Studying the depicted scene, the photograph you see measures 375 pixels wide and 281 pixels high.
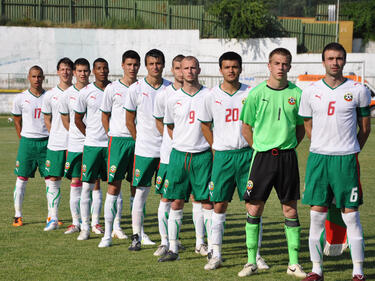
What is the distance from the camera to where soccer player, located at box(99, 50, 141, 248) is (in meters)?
8.56

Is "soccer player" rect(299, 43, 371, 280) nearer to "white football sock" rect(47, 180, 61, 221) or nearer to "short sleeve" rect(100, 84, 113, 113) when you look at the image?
"short sleeve" rect(100, 84, 113, 113)

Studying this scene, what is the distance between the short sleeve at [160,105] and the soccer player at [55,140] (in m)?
2.16

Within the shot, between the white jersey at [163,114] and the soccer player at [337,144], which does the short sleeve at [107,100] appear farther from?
the soccer player at [337,144]

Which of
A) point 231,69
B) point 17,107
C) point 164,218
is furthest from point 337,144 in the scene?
point 17,107

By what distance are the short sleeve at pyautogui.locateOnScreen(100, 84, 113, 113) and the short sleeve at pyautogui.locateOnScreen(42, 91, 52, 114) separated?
4.75 feet

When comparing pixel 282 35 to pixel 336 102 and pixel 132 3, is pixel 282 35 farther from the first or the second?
pixel 336 102

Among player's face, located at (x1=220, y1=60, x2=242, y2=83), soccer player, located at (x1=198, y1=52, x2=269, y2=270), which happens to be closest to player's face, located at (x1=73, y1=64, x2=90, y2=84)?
soccer player, located at (x1=198, y1=52, x2=269, y2=270)

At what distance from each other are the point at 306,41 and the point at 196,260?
1740 inches

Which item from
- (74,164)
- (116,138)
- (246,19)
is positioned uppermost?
(246,19)

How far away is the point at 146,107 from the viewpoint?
27.5 ft

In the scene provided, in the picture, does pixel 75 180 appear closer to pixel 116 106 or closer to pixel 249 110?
pixel 116 106

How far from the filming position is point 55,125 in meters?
9.84

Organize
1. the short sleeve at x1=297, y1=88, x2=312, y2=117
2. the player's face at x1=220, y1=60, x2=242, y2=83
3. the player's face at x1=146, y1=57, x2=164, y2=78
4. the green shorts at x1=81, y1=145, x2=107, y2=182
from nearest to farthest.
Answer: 1. the short sleeve at x1=297, y1=88, x2=312, y2=117
2. the player's face at x1=220, y1=60, x2=242, y2=83
3. the player's face at x1=146, y1=57, x2=164, y2=78
4. the green shorts at x1=81, y1=145, x2=107, y2=182

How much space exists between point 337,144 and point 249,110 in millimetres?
984
